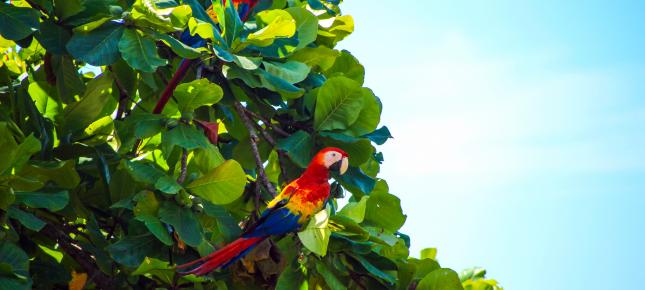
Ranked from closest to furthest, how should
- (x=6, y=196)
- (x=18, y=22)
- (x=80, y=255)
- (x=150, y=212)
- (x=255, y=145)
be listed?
(x=6, y=196)
(x=150, y=212)
(x=18, y=22)
(x=255, y=145)
(x=80, y=255)

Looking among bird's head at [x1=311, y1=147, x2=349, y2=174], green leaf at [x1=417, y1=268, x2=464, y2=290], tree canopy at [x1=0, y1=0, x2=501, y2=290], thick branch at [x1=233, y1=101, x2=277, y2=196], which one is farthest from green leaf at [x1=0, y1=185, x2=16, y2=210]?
green leaf at [x1=417, y1=268, x2=464, y2=290]

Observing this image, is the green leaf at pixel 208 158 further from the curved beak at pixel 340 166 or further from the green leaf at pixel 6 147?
the green leaf at pixel 6 147

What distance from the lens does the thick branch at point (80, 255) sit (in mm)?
3033

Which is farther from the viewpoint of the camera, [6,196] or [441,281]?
[441,281]

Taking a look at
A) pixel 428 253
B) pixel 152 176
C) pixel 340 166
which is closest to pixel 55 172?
pixel 152 176

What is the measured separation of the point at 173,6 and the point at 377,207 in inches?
41.7

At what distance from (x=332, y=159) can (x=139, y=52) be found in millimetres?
730

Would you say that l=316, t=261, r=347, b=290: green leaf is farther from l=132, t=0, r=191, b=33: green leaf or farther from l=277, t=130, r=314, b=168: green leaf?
l=132, t=0, r=191, b=33: green leaf

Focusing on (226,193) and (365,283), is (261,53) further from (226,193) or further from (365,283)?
(365,283)

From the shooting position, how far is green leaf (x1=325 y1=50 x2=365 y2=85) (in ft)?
11.2

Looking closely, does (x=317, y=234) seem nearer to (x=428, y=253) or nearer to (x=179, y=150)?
(x=179, y=150)

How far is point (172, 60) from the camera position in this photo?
3.32 m

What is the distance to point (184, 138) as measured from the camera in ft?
8.81

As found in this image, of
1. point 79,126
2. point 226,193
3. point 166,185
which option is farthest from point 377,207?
point 79,126
